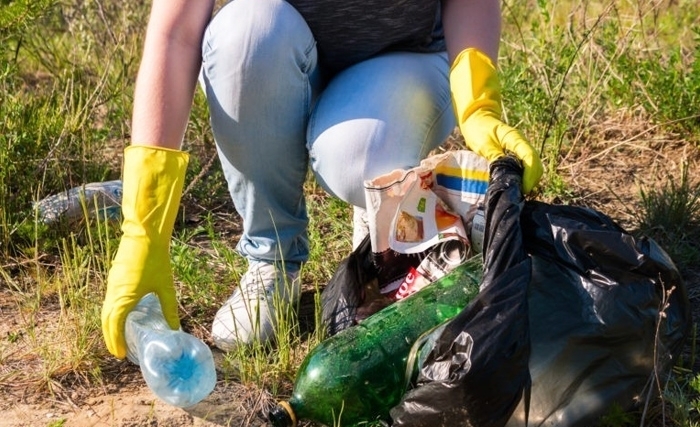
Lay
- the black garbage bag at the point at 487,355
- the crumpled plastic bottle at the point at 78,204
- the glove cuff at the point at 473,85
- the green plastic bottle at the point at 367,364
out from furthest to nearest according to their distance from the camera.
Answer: the crumpled plastic bottle at the point at 78,204, the glove cuff at the point at 473,85, the green plastic bottle at the point at 367,364, the black garbage bag at the point at 487,355

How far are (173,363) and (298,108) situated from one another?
713mm

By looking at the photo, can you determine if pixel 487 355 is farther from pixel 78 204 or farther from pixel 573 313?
pixel 78 204

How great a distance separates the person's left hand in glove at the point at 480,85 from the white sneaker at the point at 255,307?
55 centimetres

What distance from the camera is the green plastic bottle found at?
2.03 metres

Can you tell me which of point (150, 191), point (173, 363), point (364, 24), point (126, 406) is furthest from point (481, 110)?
point (126, 406)

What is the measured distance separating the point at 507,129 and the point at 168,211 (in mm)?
726

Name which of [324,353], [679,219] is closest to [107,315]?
[324,353]

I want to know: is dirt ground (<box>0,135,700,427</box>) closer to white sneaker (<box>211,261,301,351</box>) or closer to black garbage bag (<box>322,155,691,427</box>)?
white sneaker (<box>211,261,301,351</box>)

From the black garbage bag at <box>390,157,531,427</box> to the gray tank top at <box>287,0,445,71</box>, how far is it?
70cm

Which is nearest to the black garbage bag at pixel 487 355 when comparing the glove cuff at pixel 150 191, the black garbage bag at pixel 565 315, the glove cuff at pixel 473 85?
the black garbage bag at pixel 565 315

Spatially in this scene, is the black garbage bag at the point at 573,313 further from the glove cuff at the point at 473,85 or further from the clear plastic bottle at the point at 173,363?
the clear plastic bottle at the point at 173,363

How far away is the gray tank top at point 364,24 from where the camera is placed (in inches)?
94.0

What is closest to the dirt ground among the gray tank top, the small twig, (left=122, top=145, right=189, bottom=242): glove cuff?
(left=122, top=145, right=189, bottom=242): glove cuff

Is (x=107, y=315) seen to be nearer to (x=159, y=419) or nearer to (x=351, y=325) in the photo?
(x=159, y=419)
